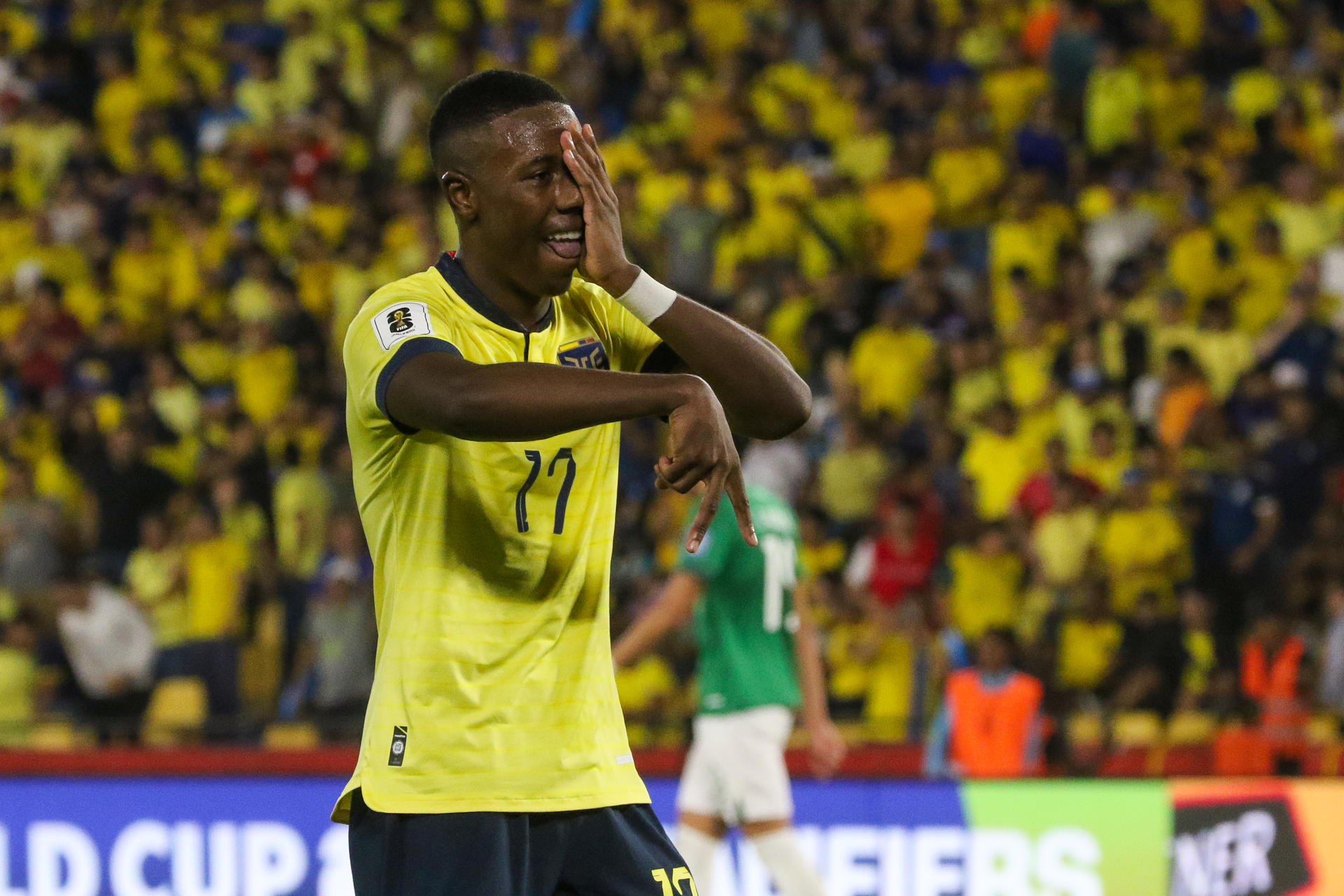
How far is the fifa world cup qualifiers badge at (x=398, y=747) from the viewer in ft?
11.0

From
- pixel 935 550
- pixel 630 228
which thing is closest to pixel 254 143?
pixel 630 228

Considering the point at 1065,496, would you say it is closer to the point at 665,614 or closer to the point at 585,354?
the point at 665,614

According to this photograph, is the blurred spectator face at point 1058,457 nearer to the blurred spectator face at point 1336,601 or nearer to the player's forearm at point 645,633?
the blurred spectator face at point 1336,601

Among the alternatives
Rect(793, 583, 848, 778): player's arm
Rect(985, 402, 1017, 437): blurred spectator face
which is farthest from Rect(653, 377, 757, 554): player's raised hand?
Rect(985, 402, 1017, 437): blurred spectator face

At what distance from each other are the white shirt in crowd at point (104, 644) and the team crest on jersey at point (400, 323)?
341 inches

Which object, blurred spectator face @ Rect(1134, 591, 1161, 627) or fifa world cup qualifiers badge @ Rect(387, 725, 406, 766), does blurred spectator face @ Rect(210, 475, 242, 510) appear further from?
fifa world cup qualifiers badge @ Rect(387, 725, 406, 766)

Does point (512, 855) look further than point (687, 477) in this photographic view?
Yes

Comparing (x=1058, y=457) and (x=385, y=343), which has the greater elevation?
(x=1058, y=457)

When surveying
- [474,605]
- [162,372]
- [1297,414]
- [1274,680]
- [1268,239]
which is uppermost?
[1268,239]

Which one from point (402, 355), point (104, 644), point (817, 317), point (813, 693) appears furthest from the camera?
point (817, 317)

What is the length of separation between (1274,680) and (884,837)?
10.3ft

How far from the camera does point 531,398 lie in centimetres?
297

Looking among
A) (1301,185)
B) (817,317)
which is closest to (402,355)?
(817,317)

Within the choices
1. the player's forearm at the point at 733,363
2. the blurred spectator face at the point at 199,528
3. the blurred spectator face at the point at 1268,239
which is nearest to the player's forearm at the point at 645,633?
the player's forearm at the point at 733,363
